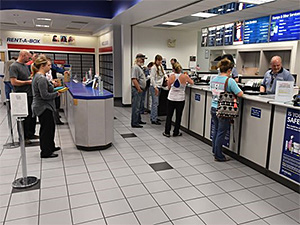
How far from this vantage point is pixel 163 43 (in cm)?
912

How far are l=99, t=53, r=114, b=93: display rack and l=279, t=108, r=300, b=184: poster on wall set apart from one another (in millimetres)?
7245

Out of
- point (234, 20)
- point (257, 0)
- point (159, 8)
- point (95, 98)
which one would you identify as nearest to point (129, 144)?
point (95, 98)

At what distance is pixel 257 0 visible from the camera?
4.92 metres

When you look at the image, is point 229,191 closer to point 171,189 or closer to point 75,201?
point 171,189

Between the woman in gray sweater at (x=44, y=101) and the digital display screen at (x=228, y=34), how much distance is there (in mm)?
5552

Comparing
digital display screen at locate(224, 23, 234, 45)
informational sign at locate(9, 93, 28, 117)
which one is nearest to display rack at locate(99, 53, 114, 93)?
digital display screen at locate(224, 23, 234, 45)

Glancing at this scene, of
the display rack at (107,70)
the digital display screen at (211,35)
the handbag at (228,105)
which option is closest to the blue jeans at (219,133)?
the handbag at (228,105)

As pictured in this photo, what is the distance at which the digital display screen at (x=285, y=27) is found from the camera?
5586 mm

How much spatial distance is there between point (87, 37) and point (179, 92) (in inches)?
333

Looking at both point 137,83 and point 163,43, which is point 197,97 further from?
point 163,43

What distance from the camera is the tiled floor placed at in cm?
249

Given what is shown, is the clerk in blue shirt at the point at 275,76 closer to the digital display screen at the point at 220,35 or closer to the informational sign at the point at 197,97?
the informational sign at the point at 197,97

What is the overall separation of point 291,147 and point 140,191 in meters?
1.90

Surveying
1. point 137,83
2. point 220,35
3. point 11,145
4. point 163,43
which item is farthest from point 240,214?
point 163,43
